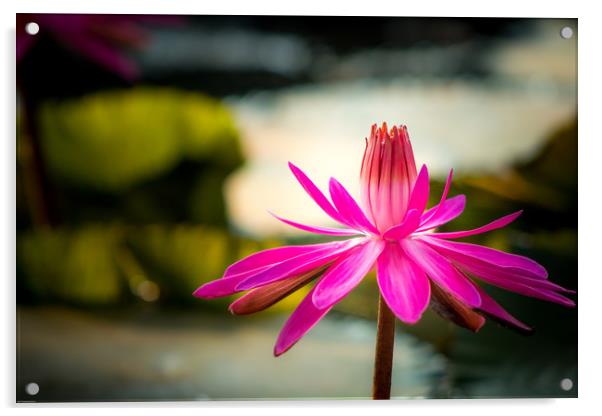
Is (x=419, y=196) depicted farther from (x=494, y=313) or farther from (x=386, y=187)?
(x=494, y=313)

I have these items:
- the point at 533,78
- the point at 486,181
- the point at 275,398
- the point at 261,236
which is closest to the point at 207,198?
the point at 261,236

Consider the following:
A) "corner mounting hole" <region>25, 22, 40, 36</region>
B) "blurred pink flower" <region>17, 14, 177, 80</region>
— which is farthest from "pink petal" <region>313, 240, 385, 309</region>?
"corner mounting hole" <region>25, 22, 40, 36</region>

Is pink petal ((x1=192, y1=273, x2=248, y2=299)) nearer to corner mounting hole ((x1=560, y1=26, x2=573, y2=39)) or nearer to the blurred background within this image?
the blurred background

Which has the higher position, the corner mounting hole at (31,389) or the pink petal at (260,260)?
the pink petal at (260,260)

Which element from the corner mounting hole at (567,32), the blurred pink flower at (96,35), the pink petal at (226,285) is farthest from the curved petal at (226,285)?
the corner mounting hole at (567,32)
